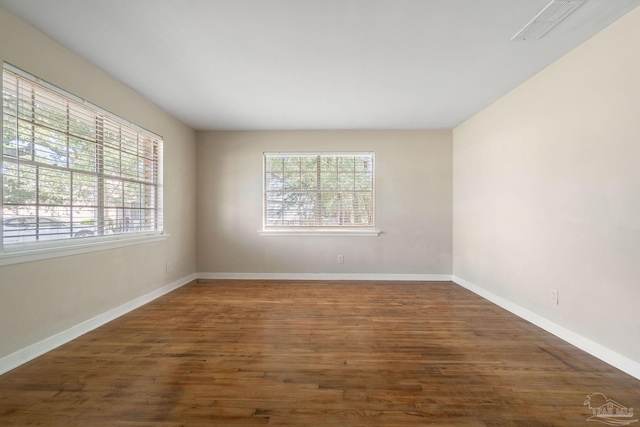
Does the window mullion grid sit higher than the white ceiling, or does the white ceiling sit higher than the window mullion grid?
the white ceiling

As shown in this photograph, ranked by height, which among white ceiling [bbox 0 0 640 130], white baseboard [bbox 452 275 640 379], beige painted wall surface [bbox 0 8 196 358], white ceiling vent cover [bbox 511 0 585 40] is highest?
white ceiling [bbox 0 0 640 130]

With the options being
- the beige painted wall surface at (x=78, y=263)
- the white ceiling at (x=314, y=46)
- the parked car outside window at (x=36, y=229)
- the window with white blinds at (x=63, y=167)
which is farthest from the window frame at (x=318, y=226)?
the parked car outside window at (x=36, y=229)

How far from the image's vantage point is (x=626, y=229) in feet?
5.81

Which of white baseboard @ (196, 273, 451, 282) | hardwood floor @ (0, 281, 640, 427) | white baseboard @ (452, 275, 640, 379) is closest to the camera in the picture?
hardwood floor @ (0, 281, 640, 427)

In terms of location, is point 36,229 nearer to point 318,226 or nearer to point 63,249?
point 63,249

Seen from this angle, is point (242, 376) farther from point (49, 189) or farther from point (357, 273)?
point (357, 273)

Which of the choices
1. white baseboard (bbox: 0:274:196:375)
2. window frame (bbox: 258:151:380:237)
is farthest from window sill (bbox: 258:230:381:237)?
white baseboard (bbox: 0:274:196:375)

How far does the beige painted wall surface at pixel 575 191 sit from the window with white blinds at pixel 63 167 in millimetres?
4276

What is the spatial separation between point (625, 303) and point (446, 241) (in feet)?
7.74

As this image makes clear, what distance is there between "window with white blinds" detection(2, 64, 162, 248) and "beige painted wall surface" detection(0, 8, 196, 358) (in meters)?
0.17

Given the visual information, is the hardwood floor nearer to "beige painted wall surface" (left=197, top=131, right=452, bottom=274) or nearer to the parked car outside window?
the parked car outside window

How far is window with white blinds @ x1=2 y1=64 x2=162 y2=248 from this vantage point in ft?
5.90

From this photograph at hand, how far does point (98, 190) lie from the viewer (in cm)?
248

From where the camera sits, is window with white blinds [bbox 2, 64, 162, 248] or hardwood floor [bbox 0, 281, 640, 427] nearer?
hardwood floor [bbox 0, 281, 640, 427]
